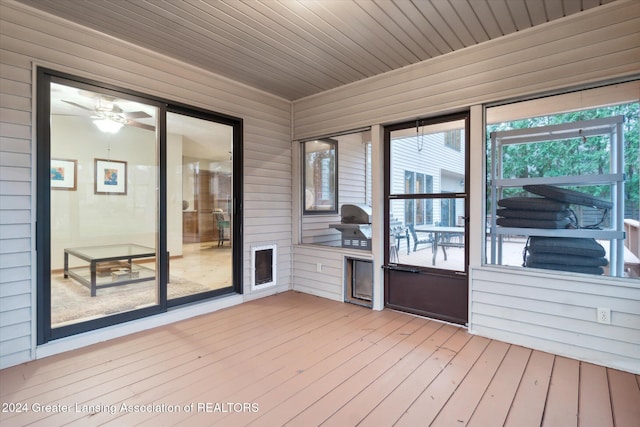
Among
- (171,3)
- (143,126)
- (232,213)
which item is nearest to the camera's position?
(171,3)

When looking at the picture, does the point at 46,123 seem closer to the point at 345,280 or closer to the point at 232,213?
the point at 232,213

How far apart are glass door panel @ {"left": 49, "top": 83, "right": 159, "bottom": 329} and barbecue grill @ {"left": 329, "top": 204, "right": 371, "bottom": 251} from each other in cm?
225

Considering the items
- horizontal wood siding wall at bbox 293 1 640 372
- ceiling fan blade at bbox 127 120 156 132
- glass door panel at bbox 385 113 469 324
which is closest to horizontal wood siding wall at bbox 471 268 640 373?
horizontal wood siding wall at bbox 293 1 640 372

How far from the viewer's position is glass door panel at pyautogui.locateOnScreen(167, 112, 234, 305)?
3.53 meters

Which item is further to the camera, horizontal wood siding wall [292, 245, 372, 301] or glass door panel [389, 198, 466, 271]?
horizontal wood siding wall [292, 245, 372, 301]

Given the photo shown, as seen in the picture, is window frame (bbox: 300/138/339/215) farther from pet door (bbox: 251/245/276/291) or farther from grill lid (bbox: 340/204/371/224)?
pet door (bbox: 251/245/276/291)

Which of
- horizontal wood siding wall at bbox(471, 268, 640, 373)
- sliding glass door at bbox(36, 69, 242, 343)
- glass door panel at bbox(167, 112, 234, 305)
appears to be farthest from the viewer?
glass door panel at bbox(167, 112, 234, 305)

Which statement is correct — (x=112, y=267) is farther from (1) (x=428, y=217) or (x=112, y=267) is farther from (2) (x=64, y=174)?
(1) (x=428, y=217)

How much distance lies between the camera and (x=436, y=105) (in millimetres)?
3295

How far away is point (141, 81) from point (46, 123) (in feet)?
2.98

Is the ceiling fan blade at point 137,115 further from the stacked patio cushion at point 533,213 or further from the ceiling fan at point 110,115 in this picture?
the stacked patio cushion at point 533,213

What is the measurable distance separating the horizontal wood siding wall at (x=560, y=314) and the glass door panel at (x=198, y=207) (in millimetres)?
2929

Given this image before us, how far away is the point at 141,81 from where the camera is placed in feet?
10.3

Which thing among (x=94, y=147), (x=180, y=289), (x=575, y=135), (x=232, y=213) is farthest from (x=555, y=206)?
(x=94, y=147)
